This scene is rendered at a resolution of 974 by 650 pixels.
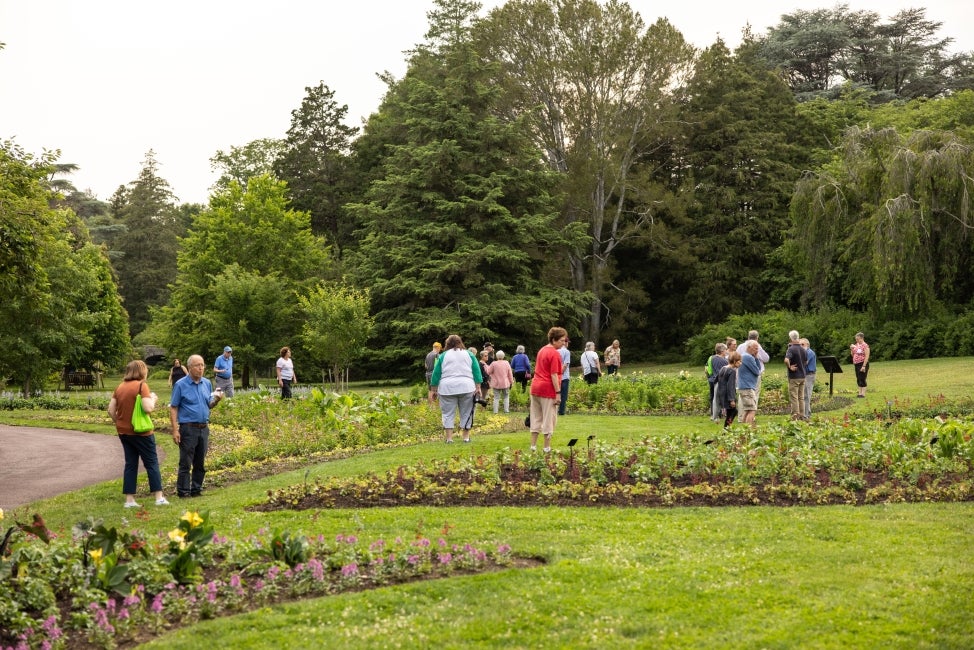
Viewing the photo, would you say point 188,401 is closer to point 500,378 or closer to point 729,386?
point 729,386

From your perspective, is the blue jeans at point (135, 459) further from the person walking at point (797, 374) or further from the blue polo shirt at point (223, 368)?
the blue polo shirt at point (223, 368)

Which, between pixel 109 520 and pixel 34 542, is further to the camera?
pixel 109 520

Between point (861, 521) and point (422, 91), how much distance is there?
34770mm

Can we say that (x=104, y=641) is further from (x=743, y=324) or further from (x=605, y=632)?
(x=743, y=324)

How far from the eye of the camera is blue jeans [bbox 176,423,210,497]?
10.8 meters

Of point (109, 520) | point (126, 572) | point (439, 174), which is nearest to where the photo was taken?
point (126, 572)

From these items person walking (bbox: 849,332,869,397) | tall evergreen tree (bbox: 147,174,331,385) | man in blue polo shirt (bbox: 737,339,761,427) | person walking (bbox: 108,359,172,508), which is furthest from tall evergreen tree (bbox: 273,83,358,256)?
Result: person walking (bbox: 108,359,172,508)

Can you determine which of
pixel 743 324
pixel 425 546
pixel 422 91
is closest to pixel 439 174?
pixel 422 91

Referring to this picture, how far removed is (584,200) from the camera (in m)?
45.2

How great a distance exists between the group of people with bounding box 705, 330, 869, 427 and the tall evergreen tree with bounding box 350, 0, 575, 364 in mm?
19573

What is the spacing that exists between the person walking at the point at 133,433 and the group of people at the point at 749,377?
9.36 m

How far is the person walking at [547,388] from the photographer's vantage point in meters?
12.5

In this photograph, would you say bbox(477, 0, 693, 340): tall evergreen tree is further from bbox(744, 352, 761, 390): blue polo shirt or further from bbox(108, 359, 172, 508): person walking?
bbox(108, 359, 172, 508): person walking

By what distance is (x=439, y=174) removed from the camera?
39531 millimetres
